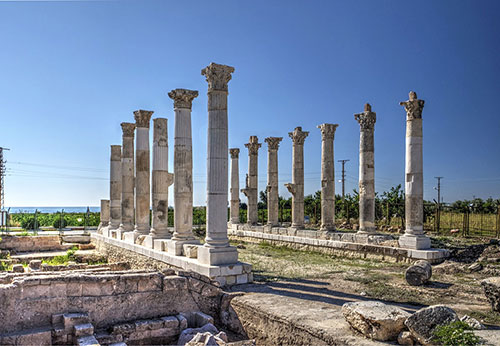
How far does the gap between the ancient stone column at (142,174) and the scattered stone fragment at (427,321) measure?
47.6 feet

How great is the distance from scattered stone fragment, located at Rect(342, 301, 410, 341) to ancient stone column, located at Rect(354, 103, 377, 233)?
12.1 m

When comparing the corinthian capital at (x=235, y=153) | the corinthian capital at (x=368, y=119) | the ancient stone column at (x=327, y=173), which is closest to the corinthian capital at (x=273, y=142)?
the corinthian capital at (x=235, y=153)

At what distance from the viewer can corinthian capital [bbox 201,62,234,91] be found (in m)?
12.9

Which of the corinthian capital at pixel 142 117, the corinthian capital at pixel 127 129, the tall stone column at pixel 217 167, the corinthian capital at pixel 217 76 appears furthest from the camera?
the corinthian capital at pixel 127 129

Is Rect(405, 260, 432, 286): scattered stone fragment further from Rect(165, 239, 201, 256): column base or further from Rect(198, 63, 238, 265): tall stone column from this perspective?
Rect(165, 239, 201, 256): column base

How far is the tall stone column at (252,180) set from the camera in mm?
27609

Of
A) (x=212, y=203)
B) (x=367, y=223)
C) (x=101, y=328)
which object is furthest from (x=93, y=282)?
(x=367, y=223)

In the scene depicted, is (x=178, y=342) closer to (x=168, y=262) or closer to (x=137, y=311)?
(x=137, y=311)

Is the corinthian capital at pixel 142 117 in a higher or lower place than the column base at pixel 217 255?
higher

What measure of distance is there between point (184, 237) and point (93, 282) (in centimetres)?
594

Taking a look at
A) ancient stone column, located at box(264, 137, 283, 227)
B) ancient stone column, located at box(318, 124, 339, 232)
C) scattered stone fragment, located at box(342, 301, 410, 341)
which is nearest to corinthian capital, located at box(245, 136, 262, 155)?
ancient stone column, located at box(264, 137, 283, 227)

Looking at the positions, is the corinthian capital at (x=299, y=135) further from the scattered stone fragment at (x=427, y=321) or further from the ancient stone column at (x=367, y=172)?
the scattered stone fragment at (x=427, y=321)

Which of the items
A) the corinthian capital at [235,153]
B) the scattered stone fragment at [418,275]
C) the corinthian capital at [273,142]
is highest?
the corinthian capital at [273,142]

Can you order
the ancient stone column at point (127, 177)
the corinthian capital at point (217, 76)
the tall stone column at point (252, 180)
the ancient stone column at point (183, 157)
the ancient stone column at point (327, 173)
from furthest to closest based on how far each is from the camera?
the tall stone column at point (252, 180), the ancient stone column at point (127, 177), the ancient stone column at point (327, 173), the ancient stone column at point (183, 157), the corinthian capital at point (217, 76)
